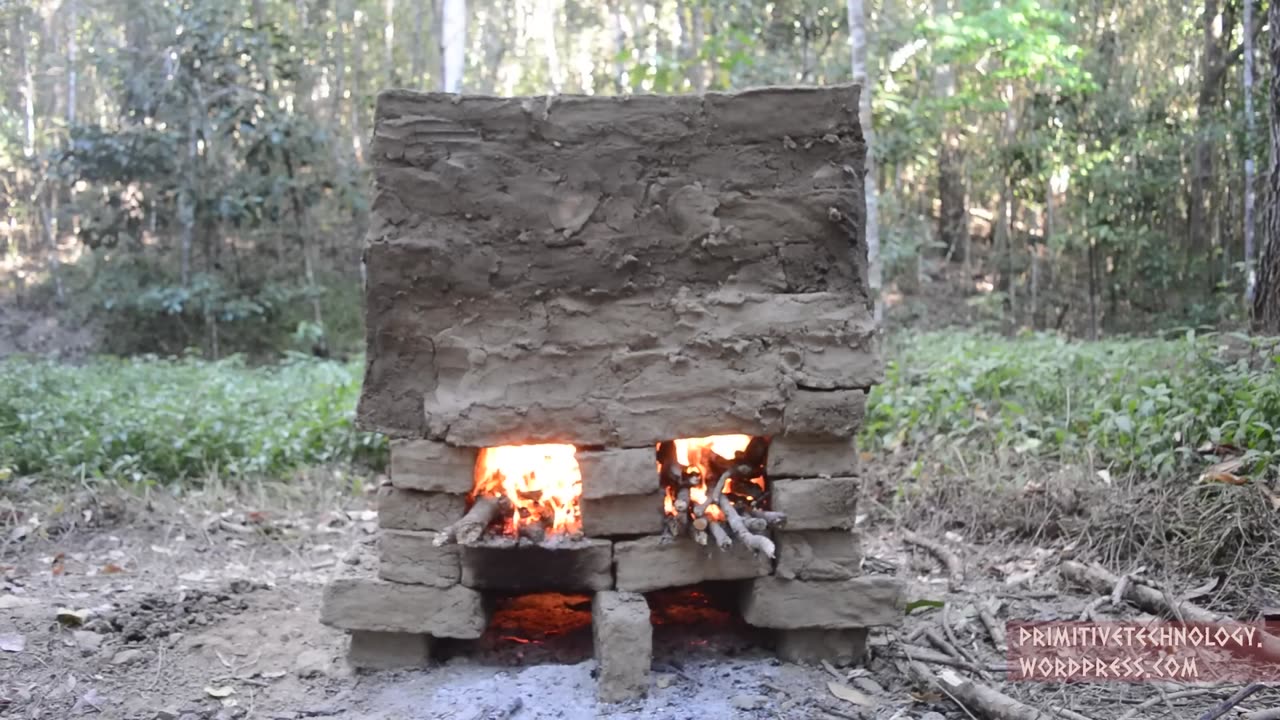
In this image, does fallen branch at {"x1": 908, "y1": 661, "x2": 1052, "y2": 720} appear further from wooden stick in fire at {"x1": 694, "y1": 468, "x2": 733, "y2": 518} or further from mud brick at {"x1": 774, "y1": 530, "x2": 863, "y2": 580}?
wooden stick in fire at {"x1": 694, "y1": 468, "x2": 733, "y2": 518}

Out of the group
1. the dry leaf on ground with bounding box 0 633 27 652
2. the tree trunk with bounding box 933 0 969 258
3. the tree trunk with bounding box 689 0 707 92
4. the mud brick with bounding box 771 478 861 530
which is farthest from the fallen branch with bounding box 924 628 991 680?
the tree trunk with bounding box 933 0 969 258

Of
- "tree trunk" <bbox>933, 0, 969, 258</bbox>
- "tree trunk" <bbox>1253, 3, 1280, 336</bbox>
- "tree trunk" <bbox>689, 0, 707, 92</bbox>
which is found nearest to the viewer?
"tree trunk" <bbox>1253, 3, 1280, 336</bbox>

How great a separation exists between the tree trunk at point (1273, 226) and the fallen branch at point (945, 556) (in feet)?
6.89

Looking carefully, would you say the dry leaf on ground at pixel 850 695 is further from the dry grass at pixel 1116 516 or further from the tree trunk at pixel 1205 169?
the tree trunk at pixel 1205 169

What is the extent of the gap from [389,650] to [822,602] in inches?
59.0

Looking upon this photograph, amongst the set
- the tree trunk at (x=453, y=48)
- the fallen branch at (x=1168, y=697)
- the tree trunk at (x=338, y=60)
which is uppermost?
the tree trunk at (x=338, y=60)

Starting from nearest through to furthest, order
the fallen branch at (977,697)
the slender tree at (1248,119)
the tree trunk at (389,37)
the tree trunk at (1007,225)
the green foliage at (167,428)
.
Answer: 1. the fallen branch at (977,697)
2. the green foliage at (167,428)
3. the slender tree at (1248,119)
4. the tree trunk at (1007,225)
5. the tree trunk at (389,37)

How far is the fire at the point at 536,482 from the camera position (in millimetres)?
3506

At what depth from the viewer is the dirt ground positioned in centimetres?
313

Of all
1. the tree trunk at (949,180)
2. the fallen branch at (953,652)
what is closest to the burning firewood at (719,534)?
the fallen branch at (953,652)

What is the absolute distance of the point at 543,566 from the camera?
331cm

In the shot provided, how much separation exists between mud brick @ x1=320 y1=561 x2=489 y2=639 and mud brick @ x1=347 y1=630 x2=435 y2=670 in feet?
0.26

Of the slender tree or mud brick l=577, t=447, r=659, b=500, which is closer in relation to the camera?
mud brick l=577, t=447, r=659, b=500

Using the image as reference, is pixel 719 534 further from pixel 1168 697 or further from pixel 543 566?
pixel 1168 697
